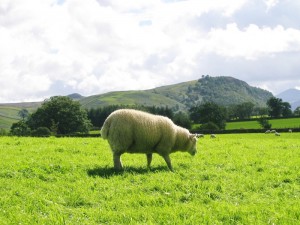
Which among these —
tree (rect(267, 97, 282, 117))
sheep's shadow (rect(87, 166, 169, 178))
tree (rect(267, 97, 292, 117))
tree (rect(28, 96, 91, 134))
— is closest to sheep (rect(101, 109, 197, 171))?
sheep's shadow (rect(87, 166, 169, 178))

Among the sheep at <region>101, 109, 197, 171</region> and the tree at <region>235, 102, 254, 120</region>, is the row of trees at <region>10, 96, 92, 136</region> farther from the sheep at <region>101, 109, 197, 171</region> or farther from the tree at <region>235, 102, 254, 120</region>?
the tree at <region>235, 102, 254, 120</region>

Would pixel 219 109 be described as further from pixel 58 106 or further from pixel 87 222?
pixel 87 222

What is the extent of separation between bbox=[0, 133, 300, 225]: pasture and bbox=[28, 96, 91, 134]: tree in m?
80.8

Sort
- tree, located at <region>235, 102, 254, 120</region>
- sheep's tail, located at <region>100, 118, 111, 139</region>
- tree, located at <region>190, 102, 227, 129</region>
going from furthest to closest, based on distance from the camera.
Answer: tree, located at <region>235, 102, 254, 120</region>
tree, located at <region>190, 102, 227, 129</region>
sheep's tail, located at <region>100, 118, 111, 139</region>

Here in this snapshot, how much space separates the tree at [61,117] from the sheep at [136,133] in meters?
81.8

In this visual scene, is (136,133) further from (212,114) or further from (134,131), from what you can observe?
(212,114)

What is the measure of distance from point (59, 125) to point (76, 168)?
275 feet

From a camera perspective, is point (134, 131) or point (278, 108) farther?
point (278, 108)

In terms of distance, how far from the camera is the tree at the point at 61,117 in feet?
317

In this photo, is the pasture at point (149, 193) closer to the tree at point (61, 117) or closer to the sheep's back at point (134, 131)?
the sheep's back at point (134, 131)

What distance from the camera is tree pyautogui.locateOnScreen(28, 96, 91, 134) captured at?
317ft

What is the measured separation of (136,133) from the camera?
1512 cm

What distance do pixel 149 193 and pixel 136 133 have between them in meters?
4.04

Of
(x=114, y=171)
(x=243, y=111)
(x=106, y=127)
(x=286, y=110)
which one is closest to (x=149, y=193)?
(x=114, y=171)
